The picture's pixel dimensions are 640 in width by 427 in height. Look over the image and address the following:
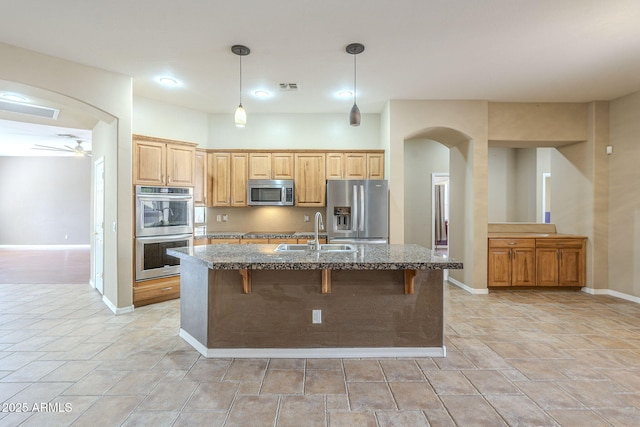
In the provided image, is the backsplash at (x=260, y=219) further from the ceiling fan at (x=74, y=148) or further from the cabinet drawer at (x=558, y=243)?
the ceiling fan at (x=74, y=148)

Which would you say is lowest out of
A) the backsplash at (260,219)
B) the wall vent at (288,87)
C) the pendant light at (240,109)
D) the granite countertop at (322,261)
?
the granite countertop at (322,261)

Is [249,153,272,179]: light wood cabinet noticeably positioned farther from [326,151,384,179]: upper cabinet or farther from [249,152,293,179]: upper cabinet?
[326,151,384,179]: upper cabinet

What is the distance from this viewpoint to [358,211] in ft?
15.4

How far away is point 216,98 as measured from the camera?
187 inches

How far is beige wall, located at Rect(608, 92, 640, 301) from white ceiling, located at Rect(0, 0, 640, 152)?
363mm

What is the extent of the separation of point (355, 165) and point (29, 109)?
15.5 feet

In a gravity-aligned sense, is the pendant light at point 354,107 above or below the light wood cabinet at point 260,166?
above

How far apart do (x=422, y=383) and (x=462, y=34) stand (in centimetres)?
314

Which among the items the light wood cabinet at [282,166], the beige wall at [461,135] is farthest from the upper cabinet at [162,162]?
the beige wall at [461,135]

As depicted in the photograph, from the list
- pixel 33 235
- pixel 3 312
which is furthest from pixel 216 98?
pixel 33 235

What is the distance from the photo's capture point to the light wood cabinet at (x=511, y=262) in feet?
15.9

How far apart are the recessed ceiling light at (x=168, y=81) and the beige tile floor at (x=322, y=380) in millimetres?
3074

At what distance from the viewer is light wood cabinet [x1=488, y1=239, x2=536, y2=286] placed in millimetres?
4848

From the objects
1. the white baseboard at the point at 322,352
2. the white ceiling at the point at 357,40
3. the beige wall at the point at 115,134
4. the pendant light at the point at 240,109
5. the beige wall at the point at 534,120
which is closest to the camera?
the white ceiling at the point at 357,40
